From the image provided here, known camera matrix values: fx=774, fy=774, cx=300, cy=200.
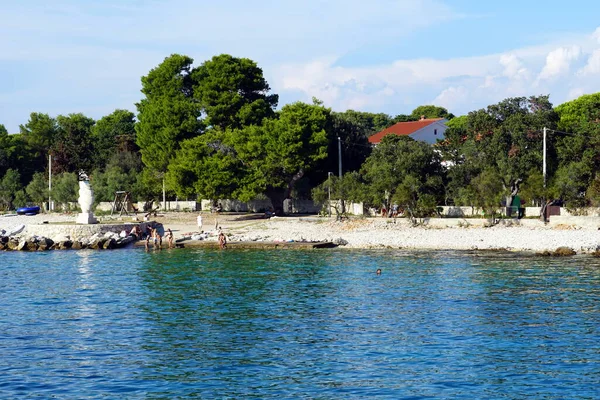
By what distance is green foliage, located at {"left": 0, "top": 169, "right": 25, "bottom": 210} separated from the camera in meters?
103

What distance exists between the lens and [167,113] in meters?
82.2

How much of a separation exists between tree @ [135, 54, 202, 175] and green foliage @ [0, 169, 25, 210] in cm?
2497

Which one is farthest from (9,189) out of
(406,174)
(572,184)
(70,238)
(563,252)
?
(563,252)

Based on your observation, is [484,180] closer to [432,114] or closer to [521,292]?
[521,292]

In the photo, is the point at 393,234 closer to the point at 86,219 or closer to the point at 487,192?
the point at 487,192

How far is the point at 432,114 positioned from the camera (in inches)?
5827

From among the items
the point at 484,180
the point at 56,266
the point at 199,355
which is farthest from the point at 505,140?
the point at 199,355

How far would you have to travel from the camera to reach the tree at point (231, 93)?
80125 mm

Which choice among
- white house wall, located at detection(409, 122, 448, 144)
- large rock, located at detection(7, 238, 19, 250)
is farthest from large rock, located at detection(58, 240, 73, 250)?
white house wall, located at detection(409, 122, 448, 144)

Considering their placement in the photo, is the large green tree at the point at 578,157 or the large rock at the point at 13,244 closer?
the large green tree at the point at 578,157

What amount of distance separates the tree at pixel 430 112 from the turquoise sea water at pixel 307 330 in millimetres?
102638

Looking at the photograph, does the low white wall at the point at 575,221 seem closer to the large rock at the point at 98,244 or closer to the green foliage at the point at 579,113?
the green foliage at the point at 579,113

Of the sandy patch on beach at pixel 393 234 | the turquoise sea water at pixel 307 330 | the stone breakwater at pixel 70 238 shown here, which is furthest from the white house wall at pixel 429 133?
the turquoise sea water at pixel 307 330

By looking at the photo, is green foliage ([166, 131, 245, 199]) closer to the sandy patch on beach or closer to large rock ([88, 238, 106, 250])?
the sandy patch on beach
